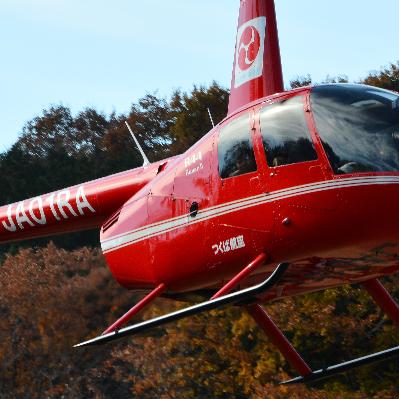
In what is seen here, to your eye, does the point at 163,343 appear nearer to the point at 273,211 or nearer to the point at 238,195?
the point at 238,195

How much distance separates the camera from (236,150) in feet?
31.8

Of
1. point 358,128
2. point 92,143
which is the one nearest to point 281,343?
point 358,128

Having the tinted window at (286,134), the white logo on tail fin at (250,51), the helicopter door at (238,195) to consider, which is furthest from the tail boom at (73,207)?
the tinted window at (286,134)

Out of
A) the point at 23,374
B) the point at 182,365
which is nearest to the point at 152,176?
the point at 182,365

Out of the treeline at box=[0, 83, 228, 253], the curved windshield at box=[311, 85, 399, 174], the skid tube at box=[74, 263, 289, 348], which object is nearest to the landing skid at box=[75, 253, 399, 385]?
the skid tube at box=[74, 263, 289, 348]

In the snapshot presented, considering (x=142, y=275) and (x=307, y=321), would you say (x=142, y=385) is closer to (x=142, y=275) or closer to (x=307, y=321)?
(x=307, y=321)

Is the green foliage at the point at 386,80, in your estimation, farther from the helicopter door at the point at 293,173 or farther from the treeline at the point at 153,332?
the helicopter door at the point at 293,173

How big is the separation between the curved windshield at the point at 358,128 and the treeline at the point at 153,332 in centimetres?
1176

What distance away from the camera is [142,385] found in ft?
80.4

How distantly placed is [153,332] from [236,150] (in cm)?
1358

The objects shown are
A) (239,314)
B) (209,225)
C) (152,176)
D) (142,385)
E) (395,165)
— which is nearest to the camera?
(395,165)

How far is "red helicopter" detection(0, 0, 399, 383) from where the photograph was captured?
29.3 ft

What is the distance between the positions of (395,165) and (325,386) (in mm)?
13056

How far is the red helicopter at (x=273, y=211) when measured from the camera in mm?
8945
